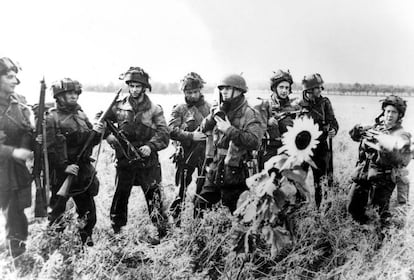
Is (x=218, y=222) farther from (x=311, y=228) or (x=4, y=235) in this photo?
(x=4, y=235)

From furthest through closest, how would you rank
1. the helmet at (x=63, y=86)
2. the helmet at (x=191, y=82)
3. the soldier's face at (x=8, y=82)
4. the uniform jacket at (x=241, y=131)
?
the helmet at (x=191, y=82), the uniform jacket at (x=241, y=131), the helmet at (x=63, y=86), the soldier's face at (x=8, y=82)

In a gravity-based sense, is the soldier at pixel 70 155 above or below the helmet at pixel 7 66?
below

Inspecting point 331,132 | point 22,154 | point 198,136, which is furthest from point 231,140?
point 22,154

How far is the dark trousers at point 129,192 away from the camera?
5.25 metres

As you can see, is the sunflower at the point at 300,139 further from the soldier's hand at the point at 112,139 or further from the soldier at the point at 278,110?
the soldier's hand at the point at 112,139

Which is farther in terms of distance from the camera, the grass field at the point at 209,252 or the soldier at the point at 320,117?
the soldier at the point at 320,117

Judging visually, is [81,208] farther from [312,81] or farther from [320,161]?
[312,81]

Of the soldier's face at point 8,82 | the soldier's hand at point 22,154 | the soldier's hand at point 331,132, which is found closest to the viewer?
the soldier's face at point 8,82

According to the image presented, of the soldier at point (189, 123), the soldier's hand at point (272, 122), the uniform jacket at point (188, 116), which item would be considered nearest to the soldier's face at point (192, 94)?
the soldier at point (189, 123)

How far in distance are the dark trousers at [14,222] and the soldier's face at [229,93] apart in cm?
288

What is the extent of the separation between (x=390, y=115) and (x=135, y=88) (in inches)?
137

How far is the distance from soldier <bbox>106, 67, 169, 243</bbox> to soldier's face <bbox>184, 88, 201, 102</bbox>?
3.01ft

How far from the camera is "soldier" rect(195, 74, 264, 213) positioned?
4777mm

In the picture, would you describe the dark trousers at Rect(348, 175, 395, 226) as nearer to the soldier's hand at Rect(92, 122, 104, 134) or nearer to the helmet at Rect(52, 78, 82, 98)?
the soldier's hand at Rect(92, 122, 104, 134)
